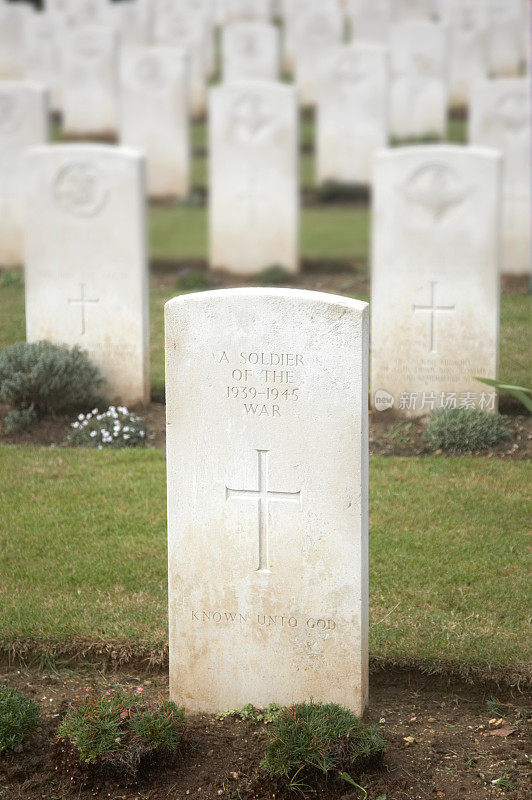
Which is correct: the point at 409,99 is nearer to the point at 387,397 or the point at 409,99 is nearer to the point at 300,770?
the point at 387,397

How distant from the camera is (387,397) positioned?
717 cm

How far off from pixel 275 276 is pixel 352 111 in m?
3.83

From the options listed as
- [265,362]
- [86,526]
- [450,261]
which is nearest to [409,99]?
[450,261]

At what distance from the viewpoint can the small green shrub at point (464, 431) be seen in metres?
6.46

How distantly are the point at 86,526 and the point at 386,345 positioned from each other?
2571mm

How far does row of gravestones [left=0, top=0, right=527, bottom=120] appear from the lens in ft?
53.0

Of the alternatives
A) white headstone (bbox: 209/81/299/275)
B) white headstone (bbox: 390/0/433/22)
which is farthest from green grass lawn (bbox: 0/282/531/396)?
white headstone (bbox: 390/0/433/22)

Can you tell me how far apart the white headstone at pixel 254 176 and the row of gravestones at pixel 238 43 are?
3.61 metres

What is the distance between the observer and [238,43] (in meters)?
17.5

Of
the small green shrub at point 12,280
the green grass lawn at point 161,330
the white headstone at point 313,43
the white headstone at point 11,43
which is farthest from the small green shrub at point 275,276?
the white headstone at point 11,43

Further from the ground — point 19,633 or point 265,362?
point 265,362

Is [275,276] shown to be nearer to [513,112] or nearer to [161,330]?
[161,330]

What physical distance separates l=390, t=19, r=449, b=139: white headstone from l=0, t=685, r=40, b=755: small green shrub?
44.7 ft

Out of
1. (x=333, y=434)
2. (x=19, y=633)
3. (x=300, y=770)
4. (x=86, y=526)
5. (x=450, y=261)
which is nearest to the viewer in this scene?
(x=300, y=770)
